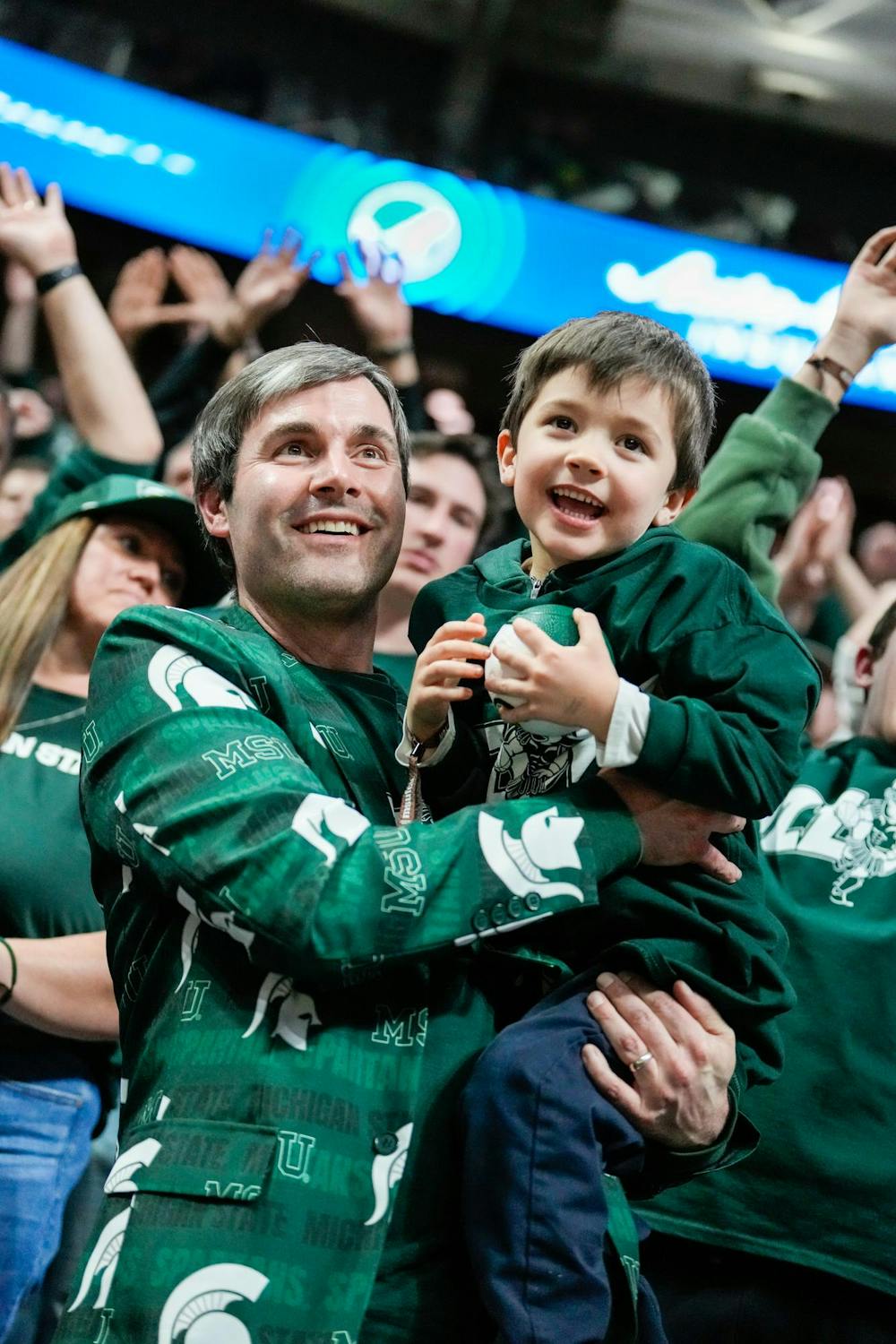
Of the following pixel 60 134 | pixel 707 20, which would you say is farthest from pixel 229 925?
pixel 707 20

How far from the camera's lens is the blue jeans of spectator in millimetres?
2139

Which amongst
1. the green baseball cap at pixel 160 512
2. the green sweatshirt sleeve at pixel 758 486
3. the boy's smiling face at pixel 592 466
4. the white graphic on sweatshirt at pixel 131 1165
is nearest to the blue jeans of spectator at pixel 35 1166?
the white graphic on sweatshirt at pixel 131 1165

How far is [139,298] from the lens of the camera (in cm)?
419

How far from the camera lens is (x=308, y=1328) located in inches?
50.8

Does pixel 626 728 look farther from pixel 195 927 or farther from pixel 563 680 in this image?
pixel 195 927

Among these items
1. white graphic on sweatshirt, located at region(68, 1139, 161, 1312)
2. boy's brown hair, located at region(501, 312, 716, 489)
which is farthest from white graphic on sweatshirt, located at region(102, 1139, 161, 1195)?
boy's brown hair, located at region(501, 312, 716, 489)

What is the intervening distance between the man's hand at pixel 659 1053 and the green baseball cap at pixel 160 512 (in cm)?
144

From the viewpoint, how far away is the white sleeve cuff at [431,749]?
63.2 inches

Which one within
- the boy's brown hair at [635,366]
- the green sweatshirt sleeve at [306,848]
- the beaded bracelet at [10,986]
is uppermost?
the boy's brown hair at [635,366]

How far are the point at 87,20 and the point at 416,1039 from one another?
767cm

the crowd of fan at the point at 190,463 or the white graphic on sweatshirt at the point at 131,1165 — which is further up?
the crowd of fan at the point at 190,463

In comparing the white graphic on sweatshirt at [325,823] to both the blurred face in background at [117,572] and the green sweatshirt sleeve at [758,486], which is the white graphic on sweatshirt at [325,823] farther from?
the blurred face in background at [117,572]

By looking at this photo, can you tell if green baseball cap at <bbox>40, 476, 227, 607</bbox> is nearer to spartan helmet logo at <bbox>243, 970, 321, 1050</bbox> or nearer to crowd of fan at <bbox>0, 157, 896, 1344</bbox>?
crowd of fan at <bbox>0, 157, 896, 1344</bbox>

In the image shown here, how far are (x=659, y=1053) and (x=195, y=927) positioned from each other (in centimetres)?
50
